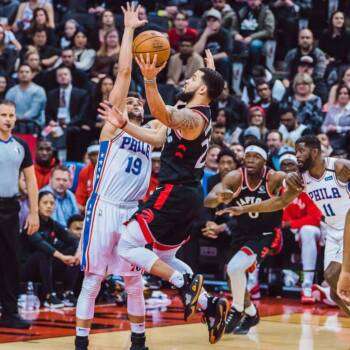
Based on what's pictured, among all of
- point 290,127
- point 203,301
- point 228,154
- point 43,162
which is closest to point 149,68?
point 203,301

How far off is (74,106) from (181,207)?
845 centimetres

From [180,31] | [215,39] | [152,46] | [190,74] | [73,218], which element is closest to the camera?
[152,46]

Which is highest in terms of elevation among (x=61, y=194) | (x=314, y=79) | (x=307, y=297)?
(x=314, y=79)

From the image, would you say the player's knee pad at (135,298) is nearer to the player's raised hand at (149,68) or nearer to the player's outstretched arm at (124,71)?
the player's outstretched arm at (124,71)

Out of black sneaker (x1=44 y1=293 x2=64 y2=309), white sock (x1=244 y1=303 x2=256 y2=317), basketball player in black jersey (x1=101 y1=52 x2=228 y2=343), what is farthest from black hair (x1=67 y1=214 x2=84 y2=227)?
basketball player in black jersey (x1=101 y1=52 x2=228 y2=343)

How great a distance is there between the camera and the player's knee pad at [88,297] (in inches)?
332

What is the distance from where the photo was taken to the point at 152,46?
8203 millimetres

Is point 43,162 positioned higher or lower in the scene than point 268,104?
lower

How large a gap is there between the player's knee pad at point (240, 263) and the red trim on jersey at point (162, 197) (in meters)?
2.44

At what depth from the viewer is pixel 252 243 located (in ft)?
35.3

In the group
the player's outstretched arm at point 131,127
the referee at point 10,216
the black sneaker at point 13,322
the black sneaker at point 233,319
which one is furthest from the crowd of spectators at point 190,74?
the player's outstretched arm at point 131,127

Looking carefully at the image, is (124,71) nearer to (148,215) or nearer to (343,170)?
(148,215)

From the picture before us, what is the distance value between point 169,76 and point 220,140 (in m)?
2.36

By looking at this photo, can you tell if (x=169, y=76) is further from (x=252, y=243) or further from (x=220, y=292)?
(x=252, y=243)
